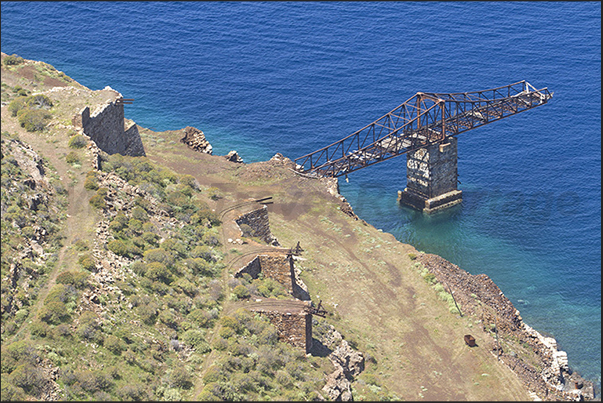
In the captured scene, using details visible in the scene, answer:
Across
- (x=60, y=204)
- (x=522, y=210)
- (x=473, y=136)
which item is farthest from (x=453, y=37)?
(x=60, y=204)

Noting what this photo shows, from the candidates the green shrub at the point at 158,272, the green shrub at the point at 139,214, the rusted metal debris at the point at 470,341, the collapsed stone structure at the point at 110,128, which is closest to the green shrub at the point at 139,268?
the green shrub at the point at 158,272

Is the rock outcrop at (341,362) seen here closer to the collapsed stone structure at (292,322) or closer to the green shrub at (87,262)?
the collapsed stone structure at (292,322)

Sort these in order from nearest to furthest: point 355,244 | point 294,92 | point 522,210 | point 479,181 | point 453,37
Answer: point 355,244, point 522,210, point 479,181, point 294,92, point 453,37

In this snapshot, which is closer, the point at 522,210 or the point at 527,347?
the point at 527,347

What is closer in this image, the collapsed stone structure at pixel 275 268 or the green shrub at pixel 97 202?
A: the green shrub at pixel 97 202

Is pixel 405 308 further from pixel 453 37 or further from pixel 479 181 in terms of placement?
pixel 453 37
